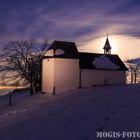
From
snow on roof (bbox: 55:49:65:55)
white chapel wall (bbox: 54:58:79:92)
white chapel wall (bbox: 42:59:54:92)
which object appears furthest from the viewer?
snow on roof (bbox: 55:49:65:55)

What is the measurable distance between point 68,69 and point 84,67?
3.36 metres

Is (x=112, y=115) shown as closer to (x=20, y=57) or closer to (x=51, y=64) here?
(x=51, y=64)

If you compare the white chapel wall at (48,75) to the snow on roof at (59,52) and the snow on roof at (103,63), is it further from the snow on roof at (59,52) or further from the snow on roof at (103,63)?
the snow on roof at (103,63)

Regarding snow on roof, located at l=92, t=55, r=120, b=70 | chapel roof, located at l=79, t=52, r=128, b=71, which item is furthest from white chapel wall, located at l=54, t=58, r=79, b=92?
snow on roof, located at l=92, t=55, r=120, b=70

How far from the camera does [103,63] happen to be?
56750 mm

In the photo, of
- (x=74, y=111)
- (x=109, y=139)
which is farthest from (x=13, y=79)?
(x=109, y=139)

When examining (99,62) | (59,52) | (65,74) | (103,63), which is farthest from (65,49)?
(103,63)

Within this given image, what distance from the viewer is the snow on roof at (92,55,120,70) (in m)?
55.3

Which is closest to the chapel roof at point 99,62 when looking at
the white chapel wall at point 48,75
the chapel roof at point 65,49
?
the chapel roof at point 65,49

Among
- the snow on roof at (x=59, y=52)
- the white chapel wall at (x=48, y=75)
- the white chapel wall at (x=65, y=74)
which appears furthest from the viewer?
the snow on roof at (x=59, y=52)

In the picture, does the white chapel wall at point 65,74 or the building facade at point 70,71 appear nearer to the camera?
the white chapel wall at point 65,74

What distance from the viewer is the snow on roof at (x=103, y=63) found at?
55331 millimetres

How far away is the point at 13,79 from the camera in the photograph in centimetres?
6169

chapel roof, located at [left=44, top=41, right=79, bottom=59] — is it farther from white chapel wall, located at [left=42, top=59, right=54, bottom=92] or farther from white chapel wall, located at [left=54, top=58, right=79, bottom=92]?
white chapel wall, located at [left=42, top=59, right=54, bottom=92]
